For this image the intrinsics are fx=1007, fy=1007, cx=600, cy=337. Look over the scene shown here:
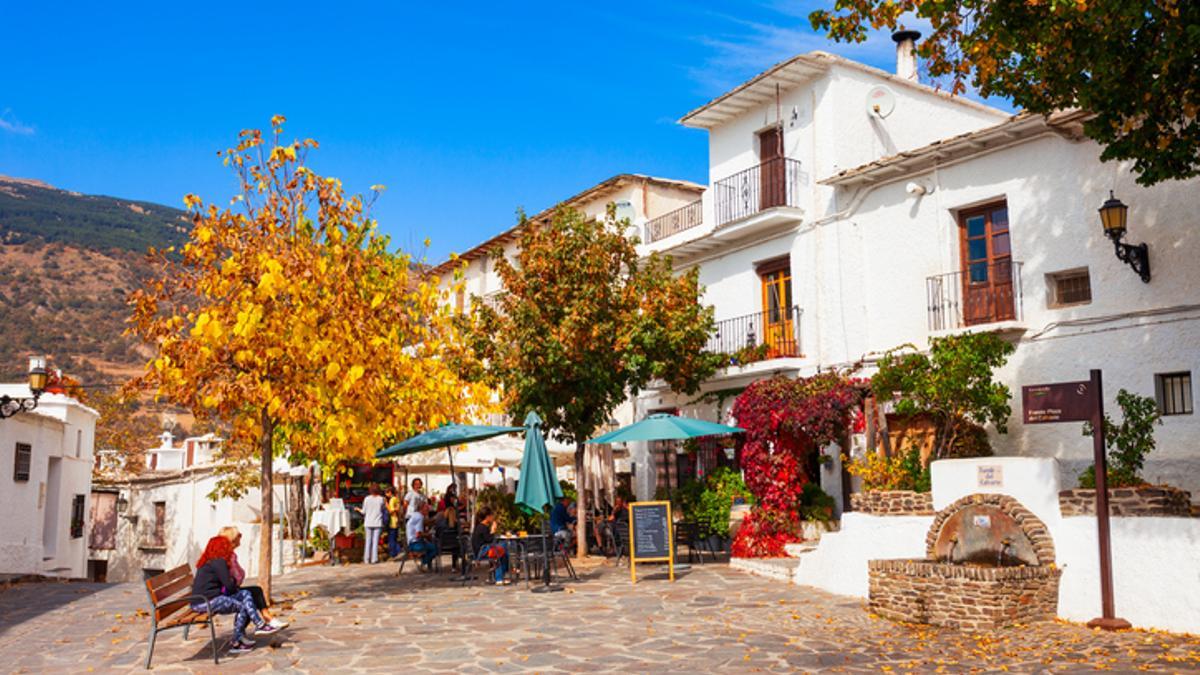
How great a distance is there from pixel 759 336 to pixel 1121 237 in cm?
788

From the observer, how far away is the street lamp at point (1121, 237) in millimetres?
13586

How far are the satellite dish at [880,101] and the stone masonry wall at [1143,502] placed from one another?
35.6ft

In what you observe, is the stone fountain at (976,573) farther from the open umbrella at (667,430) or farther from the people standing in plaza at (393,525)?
the people standing in plaza at (393,525)

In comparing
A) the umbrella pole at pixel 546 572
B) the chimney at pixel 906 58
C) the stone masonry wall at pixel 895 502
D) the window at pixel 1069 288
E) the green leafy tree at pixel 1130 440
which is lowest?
the umbrella pole at pixel 546 572

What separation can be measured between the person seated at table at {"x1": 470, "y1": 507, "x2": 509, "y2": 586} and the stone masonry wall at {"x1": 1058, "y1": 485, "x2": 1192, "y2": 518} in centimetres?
828

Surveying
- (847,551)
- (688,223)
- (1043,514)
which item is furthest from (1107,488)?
(688,223)

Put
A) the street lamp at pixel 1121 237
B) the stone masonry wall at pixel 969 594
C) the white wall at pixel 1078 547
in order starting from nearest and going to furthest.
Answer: the white wall at pixel 1078 547 < the stone masonry wall at pixel 969 594 < the street lamp at pixel 1121 237

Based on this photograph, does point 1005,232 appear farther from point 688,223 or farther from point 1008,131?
point 688,223

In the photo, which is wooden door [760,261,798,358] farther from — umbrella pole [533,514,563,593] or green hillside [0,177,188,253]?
green hillside [0,177,188,253]

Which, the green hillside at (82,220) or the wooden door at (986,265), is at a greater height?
the green hillside at (82,220)

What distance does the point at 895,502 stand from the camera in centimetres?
1282

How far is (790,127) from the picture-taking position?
20.5 meters

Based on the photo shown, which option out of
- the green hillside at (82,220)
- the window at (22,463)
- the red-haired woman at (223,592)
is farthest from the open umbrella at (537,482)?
the green hillside at (82,220)

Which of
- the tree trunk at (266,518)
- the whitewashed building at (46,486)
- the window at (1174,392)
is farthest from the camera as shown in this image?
the whitewashed building at (46,486)
